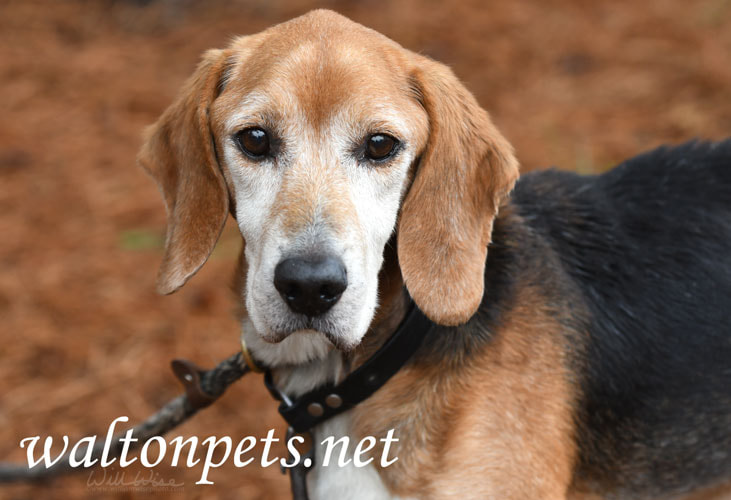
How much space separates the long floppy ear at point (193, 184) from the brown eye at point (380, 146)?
21.7 inches

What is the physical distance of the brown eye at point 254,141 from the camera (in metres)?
2.68

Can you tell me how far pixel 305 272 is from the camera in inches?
92.0

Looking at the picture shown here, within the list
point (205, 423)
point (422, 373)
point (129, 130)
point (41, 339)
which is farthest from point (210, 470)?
point (129, 130)

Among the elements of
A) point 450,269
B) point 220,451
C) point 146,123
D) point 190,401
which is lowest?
point 220,451

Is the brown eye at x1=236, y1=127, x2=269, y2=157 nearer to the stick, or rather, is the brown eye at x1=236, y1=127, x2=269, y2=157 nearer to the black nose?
the black nose

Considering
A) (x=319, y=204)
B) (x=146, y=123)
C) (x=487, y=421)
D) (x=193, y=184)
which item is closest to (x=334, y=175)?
(x=319, y=204)

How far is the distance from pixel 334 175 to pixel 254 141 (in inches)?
11.9

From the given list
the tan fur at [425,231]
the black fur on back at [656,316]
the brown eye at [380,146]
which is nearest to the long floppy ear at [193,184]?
the tan fur at [425,231]

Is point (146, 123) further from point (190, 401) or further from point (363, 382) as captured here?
point (363, 382)

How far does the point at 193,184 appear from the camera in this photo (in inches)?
113

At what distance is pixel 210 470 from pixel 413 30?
524cm

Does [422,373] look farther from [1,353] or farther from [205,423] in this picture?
[1,353]

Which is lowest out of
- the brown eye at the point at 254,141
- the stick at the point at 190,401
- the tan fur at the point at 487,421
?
the stick at the point at 190,401

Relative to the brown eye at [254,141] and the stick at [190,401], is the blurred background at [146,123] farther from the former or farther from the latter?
the brown eye at [254,141]
